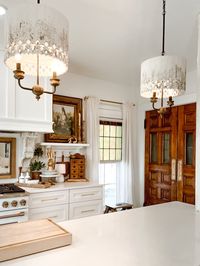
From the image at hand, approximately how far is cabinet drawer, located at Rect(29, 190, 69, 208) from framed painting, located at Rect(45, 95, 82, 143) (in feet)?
3.03

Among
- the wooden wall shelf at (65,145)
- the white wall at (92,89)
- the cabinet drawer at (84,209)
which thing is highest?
the white wall at (92,89)

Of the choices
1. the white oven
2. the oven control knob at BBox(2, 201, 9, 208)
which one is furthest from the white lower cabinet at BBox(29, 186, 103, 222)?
the oven control knob at BBox(2, 201, 9, 208)

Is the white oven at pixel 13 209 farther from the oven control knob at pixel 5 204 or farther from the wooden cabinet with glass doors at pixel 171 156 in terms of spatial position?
the wooden cabinet with glass doors at pixel 171 156

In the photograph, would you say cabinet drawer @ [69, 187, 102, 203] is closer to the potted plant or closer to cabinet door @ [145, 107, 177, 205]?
the potted plant

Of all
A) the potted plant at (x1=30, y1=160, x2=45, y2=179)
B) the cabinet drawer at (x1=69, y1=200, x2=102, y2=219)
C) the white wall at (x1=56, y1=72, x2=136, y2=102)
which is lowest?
the cabinet drawer at (x1=69, y1=200, x2=102, y2=219)

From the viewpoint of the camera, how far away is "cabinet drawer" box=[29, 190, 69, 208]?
262cm

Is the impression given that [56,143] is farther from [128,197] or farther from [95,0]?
[95,0]

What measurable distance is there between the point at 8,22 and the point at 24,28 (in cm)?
13

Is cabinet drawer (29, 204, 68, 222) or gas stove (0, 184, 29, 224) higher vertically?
gas stove (0, 184, 29, 224)

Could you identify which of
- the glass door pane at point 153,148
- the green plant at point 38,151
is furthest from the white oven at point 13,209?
the glass door pane at point 153,148

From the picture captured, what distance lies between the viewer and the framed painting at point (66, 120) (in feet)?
11.6

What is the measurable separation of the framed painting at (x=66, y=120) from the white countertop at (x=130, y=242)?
2.05 meters

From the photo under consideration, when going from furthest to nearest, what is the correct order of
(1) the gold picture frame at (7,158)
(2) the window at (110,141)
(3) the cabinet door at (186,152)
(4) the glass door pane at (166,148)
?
(2) the window at (110,141) < (4) the glass door pane at (166,148) < (3) the cabinet door at (186,152) < (1) the gold picture frame at (7,158)

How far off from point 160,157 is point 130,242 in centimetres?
294
